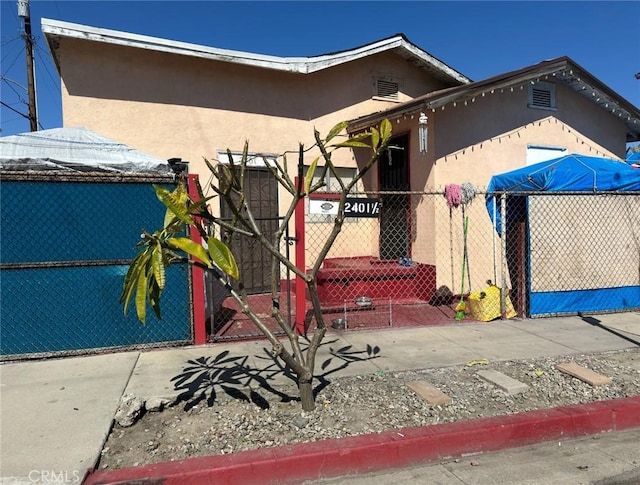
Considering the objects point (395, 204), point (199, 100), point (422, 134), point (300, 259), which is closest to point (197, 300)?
point (300, 259)

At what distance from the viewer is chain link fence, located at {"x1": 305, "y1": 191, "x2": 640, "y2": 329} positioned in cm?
728

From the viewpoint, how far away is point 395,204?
956cm

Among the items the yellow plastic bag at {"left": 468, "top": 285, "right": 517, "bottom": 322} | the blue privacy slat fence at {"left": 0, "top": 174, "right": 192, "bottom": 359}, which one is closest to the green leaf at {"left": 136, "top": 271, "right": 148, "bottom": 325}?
the blue privacy slat fence at {"left": 0, "top": 174, "right": 192, "bottom": 359}

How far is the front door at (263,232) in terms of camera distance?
29.8ft

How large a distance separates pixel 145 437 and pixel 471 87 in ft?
23.7

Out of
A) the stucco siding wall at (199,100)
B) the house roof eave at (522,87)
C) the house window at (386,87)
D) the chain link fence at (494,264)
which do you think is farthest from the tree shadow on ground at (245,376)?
the house window at (386,87)

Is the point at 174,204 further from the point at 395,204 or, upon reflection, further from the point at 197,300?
the point at 395,204

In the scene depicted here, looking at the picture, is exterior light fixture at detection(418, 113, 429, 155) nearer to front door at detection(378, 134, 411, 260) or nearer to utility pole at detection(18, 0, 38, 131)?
front door at detection(378, 134, 411, 260)

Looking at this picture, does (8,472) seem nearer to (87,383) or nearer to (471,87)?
(87,383)

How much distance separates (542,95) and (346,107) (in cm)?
407

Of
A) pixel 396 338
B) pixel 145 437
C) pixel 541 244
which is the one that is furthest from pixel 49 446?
pixel 541 244

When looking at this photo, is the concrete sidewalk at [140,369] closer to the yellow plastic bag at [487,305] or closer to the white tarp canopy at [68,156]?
the yellow plastic bag at [487,305]

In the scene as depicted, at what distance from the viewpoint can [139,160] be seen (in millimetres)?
6035

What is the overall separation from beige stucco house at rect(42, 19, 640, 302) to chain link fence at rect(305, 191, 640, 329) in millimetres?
239
